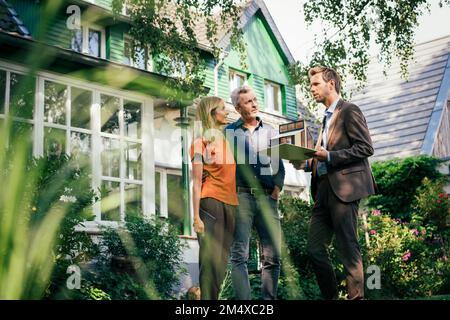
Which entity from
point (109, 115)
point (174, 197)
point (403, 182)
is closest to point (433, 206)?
point (403, 182)

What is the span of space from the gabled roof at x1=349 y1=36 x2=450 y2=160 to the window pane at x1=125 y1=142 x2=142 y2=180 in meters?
8.56

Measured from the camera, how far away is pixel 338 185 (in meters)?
4.11

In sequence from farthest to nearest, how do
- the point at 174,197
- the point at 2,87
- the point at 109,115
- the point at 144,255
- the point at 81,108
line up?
1. the point at 174,197
2. the point at 109,115
3. the point at 81,108
4. the point at 2,87
5. the point at 144,255

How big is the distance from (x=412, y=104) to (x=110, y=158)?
36.1 feet

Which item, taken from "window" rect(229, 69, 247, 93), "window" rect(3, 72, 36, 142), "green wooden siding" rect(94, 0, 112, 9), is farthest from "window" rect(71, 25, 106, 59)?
"window" rect(3, 72, 36, 142)

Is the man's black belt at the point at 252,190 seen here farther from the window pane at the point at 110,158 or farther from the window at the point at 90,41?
the window at the point at 90,41

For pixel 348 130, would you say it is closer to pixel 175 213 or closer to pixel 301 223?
pixel 301 223

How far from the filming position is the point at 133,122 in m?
11.1

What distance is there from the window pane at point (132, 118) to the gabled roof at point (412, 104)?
8.44 m

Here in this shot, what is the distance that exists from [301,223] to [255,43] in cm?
991

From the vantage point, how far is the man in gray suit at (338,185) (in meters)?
4.01

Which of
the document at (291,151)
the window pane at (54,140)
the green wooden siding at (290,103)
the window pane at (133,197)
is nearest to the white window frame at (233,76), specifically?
the green wooden siding at (290,103)

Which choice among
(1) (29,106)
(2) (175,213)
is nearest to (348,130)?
(1) (29,106)

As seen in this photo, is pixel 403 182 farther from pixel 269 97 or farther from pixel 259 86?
pixel 269 97
